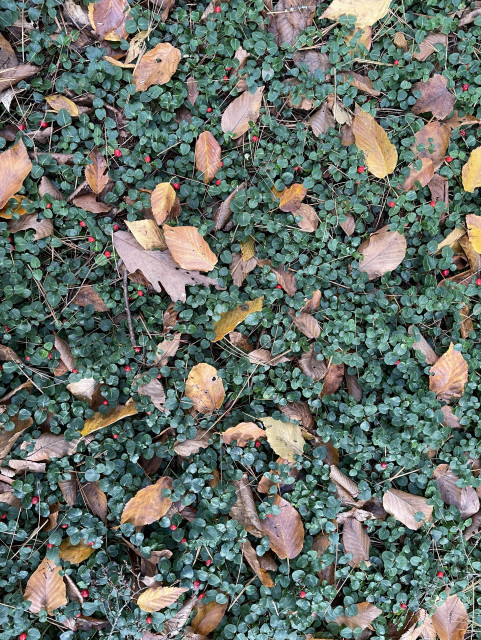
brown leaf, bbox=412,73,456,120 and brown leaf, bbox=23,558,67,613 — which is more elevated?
brown leaf, bbox=412,73,456,120

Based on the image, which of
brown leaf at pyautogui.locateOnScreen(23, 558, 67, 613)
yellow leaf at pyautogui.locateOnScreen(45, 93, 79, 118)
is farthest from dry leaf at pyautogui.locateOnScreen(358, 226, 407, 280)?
brown leaf at pyautogui.locateOnScreen(23, 558, 67, 613)

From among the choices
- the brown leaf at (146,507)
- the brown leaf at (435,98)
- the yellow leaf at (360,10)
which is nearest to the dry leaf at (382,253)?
the brown leaf at (435,98)

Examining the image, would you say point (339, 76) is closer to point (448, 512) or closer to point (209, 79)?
point (209, 79)

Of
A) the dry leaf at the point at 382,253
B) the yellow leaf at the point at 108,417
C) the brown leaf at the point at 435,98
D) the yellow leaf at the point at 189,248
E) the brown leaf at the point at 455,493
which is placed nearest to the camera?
the yellow leaf at the point at 108,417

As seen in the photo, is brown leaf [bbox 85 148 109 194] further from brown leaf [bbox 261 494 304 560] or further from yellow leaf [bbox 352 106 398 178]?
brown leaf [bbox 261 494 304 560]

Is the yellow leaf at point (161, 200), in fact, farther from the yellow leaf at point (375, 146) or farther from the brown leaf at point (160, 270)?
the yellow leaf at point (375, 146)

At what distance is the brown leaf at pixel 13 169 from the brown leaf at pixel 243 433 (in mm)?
1527

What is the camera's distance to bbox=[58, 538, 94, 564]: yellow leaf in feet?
7.55

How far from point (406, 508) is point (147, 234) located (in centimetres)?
182

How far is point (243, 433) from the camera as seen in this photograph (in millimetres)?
2484

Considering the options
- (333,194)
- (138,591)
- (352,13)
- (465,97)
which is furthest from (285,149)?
(138,591)

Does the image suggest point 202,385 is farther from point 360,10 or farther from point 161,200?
point 360,10

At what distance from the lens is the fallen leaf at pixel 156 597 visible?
226 cm

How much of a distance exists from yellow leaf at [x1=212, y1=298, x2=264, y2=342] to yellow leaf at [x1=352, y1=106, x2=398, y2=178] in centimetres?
94
